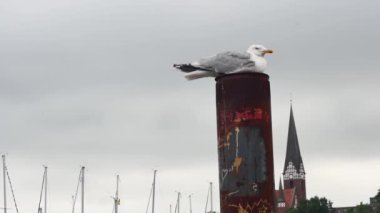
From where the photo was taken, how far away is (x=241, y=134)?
71.8 feet

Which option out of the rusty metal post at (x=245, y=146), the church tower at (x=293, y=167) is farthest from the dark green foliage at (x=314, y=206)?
the rusty metal post at (x=245, y=146)

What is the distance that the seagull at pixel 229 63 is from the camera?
2272cm

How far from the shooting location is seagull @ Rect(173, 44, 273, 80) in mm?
22719

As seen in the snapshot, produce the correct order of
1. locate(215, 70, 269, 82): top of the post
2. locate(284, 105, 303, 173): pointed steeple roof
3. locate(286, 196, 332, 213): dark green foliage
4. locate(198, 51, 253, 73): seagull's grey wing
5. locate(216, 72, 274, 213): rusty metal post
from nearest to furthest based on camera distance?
locate(216, 72, 274, 213): rusty metal post
locate(215, 70, 269, 82): top of the post
locate(198, 51, 253, 73): seagull's grey wing
locate(286, 196, 332, 213): dark green foliage
locate(284, 105, 303, 173): pointed steeple roof

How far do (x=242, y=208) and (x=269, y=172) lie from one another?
1.27 m

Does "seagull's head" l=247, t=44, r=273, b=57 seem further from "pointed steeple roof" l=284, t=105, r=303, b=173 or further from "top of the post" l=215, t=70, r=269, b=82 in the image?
"pointed steeple roof" l=284, t=105, r=303, b=173

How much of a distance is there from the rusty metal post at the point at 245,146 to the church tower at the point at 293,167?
127m

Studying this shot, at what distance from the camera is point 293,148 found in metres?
151

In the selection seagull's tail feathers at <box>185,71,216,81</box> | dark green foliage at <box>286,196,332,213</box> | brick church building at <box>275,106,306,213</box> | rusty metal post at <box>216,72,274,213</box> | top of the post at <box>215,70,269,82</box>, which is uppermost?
brick church building at <box>275,106,306,213</box>

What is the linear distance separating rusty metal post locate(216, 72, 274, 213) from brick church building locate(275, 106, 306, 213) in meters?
127

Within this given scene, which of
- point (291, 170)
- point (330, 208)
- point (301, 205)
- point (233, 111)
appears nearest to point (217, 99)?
point (233, 111)

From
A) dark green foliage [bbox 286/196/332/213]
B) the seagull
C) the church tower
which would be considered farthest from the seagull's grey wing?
the church tower

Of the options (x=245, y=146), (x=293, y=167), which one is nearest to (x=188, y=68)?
(x=245, y=146)

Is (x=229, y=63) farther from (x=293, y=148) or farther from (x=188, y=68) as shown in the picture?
(x=293, y=148)
